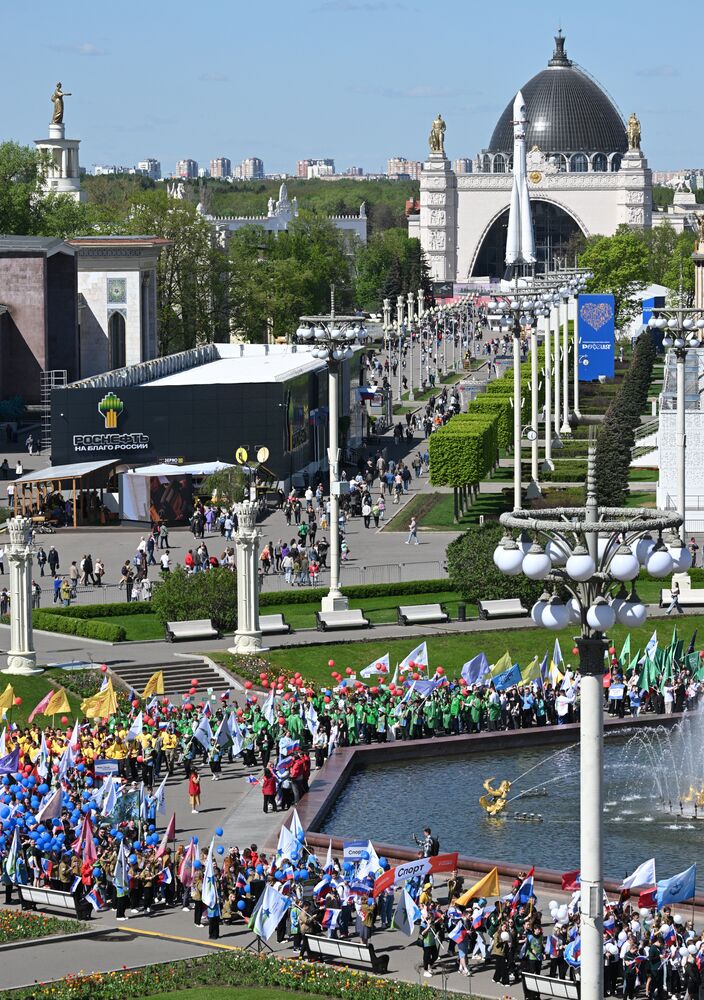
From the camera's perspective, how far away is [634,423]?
81.9 metres

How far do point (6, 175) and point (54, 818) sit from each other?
309ft

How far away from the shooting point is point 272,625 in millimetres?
47844

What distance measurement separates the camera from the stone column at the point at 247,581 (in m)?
44.5

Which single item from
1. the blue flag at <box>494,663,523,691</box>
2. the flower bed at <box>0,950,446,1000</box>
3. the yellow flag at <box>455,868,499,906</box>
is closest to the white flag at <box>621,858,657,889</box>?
the yellow flag at <box>455,868,499,906</box>

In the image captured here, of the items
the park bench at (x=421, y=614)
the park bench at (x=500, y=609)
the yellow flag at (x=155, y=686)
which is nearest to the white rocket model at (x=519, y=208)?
the park bench at (x=500, y=609)

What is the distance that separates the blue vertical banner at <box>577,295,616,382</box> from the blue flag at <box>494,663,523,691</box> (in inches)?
1941

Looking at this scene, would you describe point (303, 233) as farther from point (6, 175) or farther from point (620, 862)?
point (620, 862)

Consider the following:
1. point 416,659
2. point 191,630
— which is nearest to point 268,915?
point 416,659

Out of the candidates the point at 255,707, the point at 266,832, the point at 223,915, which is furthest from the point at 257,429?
the point at 223,915

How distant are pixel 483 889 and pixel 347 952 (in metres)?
1.97

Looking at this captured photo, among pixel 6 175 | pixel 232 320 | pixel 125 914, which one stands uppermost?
pixel 6 175

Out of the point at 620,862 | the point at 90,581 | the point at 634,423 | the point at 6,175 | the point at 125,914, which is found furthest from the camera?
the point at 6,175

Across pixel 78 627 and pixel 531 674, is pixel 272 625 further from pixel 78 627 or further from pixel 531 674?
pixel 531 674

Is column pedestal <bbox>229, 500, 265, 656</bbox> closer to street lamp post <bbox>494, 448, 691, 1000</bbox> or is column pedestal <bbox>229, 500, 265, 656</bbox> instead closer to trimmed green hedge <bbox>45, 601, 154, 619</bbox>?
trimmed green hedge <bbox>45, 601, 154, 619</bbox>
